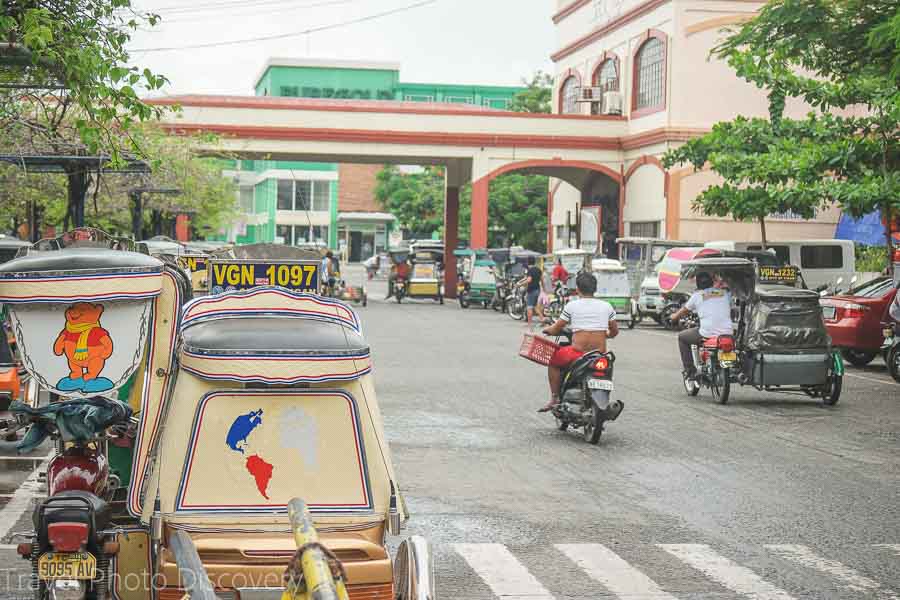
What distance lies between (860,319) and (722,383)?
280 inches

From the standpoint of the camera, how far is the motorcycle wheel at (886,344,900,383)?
1998cm

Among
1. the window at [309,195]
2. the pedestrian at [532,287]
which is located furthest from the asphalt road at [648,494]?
the window at [309,195]

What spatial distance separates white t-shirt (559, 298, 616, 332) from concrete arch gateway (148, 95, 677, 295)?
110 feet

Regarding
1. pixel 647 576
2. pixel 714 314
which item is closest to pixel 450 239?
pixel 714 314

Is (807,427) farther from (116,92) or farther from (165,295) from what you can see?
(165,295)

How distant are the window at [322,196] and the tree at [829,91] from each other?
219 ft

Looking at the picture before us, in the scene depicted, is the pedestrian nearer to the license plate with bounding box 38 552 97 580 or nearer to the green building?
the license plate with bounding box 38 552 97 580

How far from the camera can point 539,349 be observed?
13789 millimetres

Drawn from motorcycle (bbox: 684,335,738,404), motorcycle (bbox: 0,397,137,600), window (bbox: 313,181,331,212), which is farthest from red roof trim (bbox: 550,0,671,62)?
motorcycle (bbox: 0,397,137,600)

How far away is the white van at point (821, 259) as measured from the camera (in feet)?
124

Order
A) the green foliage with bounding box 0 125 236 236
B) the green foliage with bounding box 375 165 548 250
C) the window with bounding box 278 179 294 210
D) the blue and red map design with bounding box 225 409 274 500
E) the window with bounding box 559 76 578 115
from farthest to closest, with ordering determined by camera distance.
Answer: the window with bounding box 278 179 294 210 → the green foliage with bounding box 375 165 548 250 → the window with bounding box 559 76 578 115 → the green foliage with bounding box 0 125 236 236 → the blue and red map design with bounding box 225 409 274 500

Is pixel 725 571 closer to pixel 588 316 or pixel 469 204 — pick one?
pixel 588 316

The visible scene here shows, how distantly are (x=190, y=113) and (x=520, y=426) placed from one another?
112 ft

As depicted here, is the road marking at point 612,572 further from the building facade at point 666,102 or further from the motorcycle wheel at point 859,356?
the building facade at point 666,102
